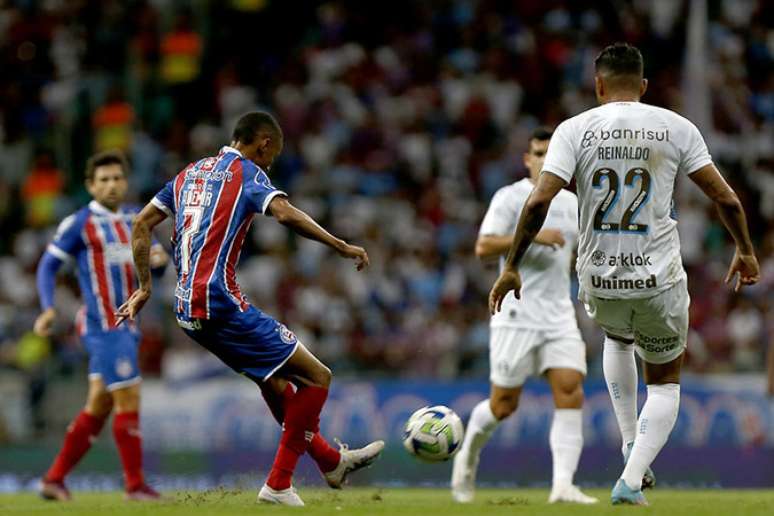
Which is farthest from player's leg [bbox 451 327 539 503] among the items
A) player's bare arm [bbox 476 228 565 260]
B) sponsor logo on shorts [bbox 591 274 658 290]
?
sponsor logo on shorts [bbox 591 274 658 290]

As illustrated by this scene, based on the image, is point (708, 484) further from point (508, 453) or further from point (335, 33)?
point (335, 33)

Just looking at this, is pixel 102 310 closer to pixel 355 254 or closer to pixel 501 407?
pixel 501 407

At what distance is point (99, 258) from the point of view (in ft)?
39.0

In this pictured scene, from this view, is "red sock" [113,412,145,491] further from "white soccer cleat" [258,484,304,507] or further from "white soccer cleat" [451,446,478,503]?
"white soccer cleat" [258,484,304,507]

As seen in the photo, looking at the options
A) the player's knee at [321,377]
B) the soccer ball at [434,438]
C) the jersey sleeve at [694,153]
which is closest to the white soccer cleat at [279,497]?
the player's knee at [321,377]

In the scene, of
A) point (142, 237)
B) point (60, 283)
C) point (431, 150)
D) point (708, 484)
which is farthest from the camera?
point (431, 150)

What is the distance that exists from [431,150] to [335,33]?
339cm

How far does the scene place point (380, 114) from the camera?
22.0m

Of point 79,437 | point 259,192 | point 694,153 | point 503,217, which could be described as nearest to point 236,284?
point 259,192

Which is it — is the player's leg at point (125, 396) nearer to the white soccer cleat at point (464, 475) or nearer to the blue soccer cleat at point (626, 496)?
the white soccer cleat at point (464, 475)

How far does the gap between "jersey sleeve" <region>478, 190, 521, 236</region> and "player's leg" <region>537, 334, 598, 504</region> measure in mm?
884

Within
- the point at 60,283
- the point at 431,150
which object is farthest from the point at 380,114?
the point at 60,283

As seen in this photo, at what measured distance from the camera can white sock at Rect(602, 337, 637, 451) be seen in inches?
350

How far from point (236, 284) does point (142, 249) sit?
→ 748mm
